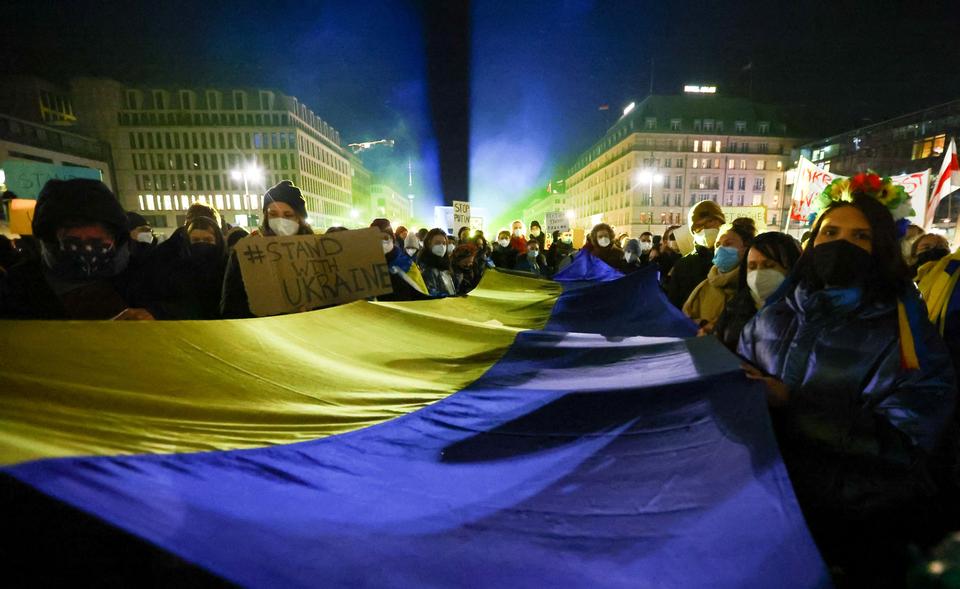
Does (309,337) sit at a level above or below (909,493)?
above

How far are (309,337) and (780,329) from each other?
253 centimetres

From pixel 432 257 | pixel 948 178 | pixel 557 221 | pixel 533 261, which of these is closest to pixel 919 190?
pixel 948 178

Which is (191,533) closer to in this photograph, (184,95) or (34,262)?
(34,262)

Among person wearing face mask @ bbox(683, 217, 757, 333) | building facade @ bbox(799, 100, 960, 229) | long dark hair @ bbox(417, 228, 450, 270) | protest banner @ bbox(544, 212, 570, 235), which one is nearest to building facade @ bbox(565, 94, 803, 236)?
building facade @ bbox(799, 100, 960, 229)

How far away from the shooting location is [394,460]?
1.61m

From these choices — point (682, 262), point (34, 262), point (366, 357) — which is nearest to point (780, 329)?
point (366, 357)

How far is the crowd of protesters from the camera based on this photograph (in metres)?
1.53

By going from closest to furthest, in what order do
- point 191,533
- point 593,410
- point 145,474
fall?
point 191,533, point 145,474, point 593,410

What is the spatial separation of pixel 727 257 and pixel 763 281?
1.03 metres

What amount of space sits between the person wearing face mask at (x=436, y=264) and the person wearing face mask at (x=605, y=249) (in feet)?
10.8

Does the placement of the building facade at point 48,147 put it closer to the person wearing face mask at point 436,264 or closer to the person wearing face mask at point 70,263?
the person wearing face mask at point 436,264

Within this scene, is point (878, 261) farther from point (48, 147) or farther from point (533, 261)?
point (48, 147)

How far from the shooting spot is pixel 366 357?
265 cm

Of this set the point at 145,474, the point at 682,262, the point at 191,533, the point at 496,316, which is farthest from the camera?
the point at 682,262
